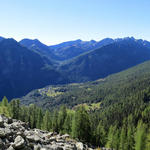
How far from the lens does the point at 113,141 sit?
9538 cm

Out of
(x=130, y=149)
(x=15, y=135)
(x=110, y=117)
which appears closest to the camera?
(x=15, y=135)

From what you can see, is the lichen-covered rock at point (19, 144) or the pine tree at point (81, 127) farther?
the pine tree at point (81, 127)

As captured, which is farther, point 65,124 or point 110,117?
point 110,117

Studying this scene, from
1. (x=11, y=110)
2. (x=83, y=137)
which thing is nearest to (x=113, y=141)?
(x=83, y=137)

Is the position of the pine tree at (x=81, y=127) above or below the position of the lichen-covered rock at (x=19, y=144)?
below

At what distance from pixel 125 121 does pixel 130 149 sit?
8076 cm

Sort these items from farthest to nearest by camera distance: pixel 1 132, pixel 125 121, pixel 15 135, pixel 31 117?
pixel 125 121 → pixel 31 117 → pixel 15 135 → pixel 1 132

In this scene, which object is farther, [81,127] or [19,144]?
[81,127]

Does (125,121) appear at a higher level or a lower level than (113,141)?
lower

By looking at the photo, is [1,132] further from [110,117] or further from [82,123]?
[110,117]

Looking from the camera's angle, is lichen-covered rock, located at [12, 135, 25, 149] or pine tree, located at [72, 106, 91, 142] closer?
lichen-covered rock, located at [12, 135, 25, 149]

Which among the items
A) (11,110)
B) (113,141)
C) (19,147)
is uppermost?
(19,147)

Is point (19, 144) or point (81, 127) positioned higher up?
point (19, 144)

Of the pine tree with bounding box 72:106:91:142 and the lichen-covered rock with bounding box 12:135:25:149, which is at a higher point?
the lichen-covered rock with bounding box 12:135:25:149
